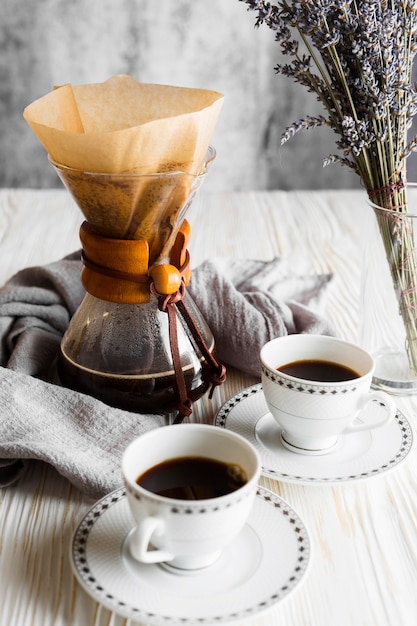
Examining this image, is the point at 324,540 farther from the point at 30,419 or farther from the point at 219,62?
the point at 219,62

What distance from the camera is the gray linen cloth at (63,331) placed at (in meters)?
0.63

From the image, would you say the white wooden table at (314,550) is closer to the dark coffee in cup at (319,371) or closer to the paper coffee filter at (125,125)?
the dark coffee in cup at (319,371)

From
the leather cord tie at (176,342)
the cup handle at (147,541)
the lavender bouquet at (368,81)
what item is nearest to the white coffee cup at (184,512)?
the cup handle at (147,541)

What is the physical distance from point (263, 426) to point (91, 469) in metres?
0.17

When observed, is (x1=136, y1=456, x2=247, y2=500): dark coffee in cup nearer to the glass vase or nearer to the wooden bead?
the wooden bead

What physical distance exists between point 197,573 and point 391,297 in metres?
0.40

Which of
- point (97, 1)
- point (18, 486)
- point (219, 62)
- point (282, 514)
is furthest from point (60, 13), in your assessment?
point (282, 514)

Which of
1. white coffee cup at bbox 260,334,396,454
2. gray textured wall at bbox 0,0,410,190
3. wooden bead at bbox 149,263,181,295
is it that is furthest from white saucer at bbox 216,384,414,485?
gray textured wall at bbox 0,0,410,190

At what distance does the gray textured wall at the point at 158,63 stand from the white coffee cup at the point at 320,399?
105 cm

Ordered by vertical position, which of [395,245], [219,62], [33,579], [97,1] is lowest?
[33,579]

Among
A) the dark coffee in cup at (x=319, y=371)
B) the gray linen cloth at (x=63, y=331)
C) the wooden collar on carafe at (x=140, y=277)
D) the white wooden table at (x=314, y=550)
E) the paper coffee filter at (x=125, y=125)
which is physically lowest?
the white wooden table at (x=314, y=550)

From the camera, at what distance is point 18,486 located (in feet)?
2.09

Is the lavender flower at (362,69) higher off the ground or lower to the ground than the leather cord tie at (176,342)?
higher

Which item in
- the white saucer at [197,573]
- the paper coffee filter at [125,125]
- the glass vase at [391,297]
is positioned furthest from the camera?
the glass vase at [391,297]
